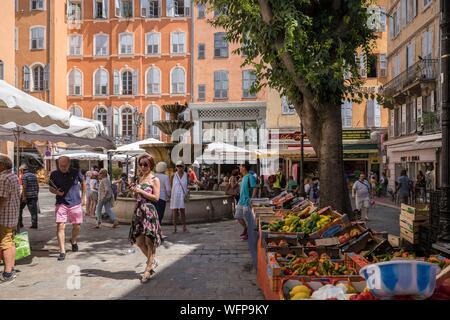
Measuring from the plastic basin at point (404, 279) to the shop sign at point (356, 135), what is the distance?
31175 millimetres

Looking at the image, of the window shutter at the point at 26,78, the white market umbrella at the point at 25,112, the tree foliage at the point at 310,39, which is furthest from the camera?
the window shutter at the point at 26,78

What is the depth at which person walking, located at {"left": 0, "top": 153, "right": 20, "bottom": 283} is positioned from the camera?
6492 millimetres

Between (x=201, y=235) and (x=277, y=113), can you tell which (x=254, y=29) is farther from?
(x=277, y=113)

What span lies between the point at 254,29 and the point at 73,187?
186 inches

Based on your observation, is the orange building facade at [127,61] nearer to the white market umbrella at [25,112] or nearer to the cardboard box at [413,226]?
the white market umbrella at [25,112]

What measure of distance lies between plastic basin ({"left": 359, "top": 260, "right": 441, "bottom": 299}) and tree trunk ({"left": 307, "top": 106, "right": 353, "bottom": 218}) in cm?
638

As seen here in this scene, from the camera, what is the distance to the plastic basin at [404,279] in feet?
9.55

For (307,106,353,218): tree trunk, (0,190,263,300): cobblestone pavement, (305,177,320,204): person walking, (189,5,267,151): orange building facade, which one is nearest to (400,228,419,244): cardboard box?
(307,106,353,218): tree trunk

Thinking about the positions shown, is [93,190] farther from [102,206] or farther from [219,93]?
[219,93]

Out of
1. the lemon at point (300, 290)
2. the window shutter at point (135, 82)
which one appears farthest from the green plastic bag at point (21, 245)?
the window shutter at point (135, 82)

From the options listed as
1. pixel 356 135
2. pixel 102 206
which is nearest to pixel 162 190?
pixel 102 206
